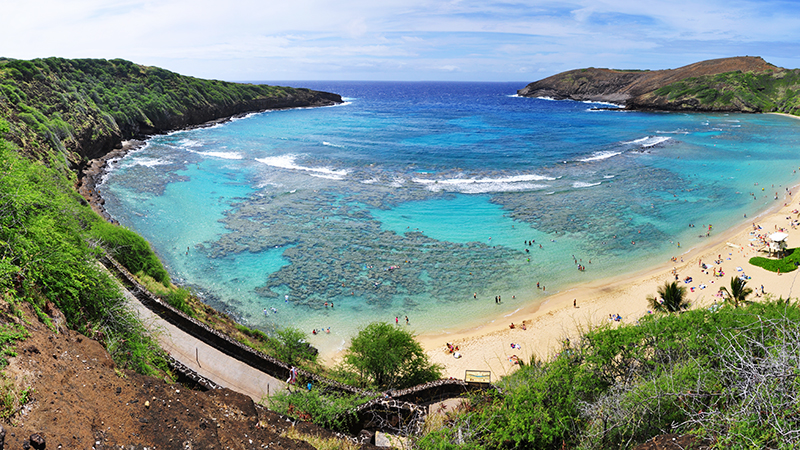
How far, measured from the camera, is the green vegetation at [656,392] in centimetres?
895

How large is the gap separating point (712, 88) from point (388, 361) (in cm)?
15190

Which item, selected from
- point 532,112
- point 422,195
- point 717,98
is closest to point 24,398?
point 422,195

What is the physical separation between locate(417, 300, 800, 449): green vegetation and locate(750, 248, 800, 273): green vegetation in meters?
20.3

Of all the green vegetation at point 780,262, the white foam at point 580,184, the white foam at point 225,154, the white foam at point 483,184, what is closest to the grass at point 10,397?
the green vegetation at point 780,262

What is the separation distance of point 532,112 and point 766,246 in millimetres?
105465

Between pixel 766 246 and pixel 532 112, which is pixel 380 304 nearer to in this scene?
pixel 766 246

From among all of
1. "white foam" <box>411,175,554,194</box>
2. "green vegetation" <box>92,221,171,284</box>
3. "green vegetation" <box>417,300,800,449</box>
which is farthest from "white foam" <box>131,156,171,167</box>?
"green vegetation" <box>417,300,800,449</box>

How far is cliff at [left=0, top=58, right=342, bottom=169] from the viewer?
4934 cm

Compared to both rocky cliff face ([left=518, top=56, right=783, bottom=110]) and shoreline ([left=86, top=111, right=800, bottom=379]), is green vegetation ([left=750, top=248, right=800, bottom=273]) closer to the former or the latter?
shoreline ([left=86, top=111, right=800, bottom=379])

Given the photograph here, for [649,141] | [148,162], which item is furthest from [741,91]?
[148,162]

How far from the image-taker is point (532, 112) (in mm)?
134375

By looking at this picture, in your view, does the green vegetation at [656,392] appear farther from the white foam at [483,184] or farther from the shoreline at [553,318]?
the white foam at [483,184]

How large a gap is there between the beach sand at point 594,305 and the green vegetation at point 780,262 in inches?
17.4

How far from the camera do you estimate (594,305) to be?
99.3 feet
